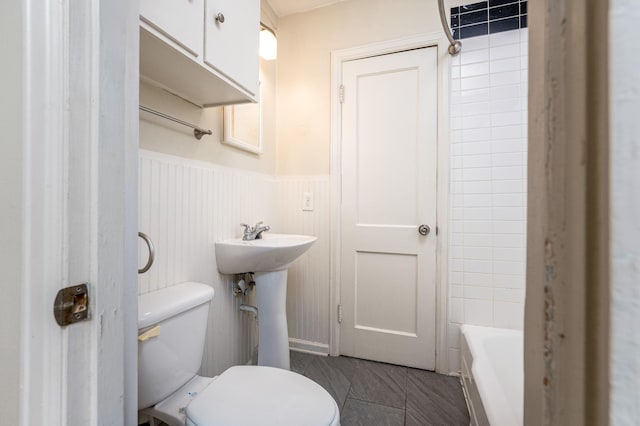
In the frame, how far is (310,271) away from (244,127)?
1023 millimetres

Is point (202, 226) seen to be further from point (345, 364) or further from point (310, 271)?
point (345, 364)

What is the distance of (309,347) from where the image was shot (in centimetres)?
192

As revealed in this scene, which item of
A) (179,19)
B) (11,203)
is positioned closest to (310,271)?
(179,19)

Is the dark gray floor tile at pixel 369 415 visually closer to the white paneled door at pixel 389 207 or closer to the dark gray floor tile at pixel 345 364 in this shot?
the dark gray floor tile at pixel 345 364

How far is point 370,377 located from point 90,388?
1.54 meters

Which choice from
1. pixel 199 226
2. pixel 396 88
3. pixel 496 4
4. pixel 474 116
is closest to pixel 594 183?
pixel 199 226

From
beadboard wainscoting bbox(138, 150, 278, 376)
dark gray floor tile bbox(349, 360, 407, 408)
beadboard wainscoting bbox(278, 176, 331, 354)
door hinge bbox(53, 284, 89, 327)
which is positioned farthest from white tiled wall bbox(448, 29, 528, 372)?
door hinge bbox(53, 284, 89, 327)

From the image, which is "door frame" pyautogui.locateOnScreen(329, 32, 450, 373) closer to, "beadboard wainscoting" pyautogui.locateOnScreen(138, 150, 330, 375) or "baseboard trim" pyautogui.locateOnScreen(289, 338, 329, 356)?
"baseboard trim" pyautogui.locateOnScreen(289, 338, 329, 356)

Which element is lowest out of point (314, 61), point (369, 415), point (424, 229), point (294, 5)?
point (369, 415)

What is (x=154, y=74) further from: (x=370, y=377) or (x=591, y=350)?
(x=370, y=377)

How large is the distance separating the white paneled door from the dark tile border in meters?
0.20

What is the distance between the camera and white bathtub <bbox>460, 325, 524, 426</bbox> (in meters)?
0.93

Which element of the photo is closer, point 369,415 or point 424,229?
point 369,415

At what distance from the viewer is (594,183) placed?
20cm
